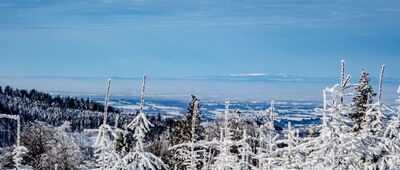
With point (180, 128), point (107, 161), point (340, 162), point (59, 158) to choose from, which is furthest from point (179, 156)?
point (340, 162)

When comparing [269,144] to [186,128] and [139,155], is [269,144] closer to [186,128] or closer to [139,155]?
[139,155]

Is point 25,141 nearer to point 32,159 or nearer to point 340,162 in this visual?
point 32,159

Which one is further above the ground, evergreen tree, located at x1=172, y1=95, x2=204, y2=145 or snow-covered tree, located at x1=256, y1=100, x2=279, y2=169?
snow-covered tree, located at x1=256, y1=100, x2=279, y2=169

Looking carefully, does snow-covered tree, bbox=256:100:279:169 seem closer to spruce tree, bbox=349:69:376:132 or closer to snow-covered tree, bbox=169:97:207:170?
snow-covered tree, bbox=169:97:207:170

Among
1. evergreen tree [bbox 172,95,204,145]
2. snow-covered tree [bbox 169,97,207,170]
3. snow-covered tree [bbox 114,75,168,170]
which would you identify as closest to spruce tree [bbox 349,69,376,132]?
snow-covered tree [bbox 169,97,207,170]

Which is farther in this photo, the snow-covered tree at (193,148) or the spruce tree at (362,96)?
the spruce tree at (362,96)

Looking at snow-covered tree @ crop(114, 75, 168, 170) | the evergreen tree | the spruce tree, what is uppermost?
the spruce tree

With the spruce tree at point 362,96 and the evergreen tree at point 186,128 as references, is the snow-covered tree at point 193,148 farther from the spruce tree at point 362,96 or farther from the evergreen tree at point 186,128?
the spruce tree at point 362,96

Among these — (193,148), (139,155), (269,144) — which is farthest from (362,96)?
(139,155)

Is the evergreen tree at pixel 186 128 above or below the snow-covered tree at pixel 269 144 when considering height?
below

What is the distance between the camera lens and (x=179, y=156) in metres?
35.5

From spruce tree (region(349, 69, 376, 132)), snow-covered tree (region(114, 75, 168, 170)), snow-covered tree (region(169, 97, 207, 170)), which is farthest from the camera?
spruce tree (region(349, 69, 376, 132))

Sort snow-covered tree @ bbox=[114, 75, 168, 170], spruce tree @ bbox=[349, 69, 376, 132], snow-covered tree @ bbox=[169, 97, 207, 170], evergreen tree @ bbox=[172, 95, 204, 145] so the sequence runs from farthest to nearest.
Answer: evergreen tree @ bbox=[172, 95, 204, 145] < spruce tree @ bbox=[349, 69, 376, 132] < snow-covered tree @ bbox=[169, 97, 207, 170] < snow-covered tree @ bbox=[114, 75, 168, 170]

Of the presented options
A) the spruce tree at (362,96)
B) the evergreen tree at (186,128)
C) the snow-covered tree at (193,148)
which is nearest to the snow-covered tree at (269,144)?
the snow-covered tree at (193,148)
